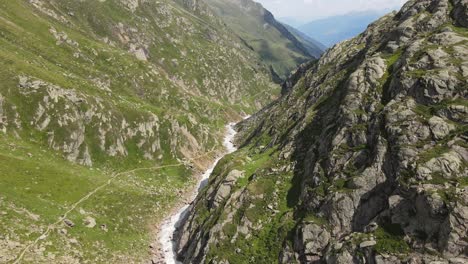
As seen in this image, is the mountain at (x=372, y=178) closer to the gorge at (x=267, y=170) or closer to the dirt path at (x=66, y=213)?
the gorge at (x=267, y=170)

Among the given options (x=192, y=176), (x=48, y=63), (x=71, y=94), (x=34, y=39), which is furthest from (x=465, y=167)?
(x=34, y=39)

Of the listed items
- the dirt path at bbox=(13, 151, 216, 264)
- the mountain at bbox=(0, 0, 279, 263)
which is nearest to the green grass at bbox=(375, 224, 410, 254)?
the mountain at bbox=(0, 0, 279, 263)

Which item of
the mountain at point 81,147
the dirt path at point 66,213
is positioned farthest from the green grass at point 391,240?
the dirt path at point 66,213

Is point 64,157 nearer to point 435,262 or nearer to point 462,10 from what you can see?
point 435,262

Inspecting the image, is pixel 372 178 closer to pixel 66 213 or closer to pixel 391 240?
pixel 391 240

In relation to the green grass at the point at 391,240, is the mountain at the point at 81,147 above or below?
below

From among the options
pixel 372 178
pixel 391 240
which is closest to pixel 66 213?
pixel 372 178

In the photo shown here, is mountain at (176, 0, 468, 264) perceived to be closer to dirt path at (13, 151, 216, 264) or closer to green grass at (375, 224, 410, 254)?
green grass at (375, 224, 410, 254)
